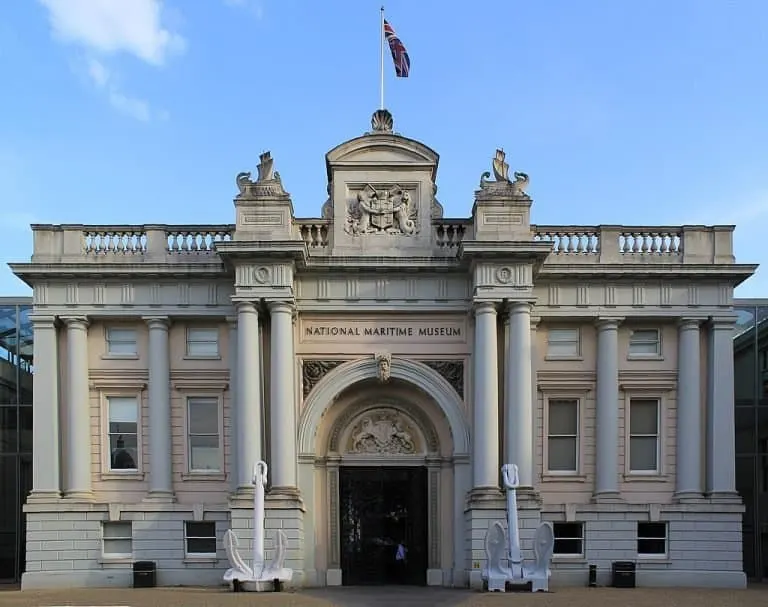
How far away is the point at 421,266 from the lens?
26.6 metres

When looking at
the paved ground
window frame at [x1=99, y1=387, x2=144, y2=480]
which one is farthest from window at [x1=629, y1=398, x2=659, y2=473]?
window frame at [x1=99, y1=387, x2=144, y2=480]

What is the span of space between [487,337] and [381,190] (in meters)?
5.29

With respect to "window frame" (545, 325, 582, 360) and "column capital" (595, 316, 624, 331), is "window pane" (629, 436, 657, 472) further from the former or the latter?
"column capital" (595, 316, 624, 331)

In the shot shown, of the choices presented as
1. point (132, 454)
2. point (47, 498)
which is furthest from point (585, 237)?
point (47, 498)

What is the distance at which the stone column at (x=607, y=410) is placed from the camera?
26688 mm

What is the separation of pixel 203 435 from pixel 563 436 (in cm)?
1030

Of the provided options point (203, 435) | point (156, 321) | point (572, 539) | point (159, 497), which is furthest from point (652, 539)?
point (156, 321)

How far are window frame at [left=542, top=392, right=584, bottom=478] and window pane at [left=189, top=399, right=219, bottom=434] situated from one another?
9.38 metres

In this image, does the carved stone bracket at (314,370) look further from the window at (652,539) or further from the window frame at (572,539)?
the window at (652,539)

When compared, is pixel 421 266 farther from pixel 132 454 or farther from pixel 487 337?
pixel 132 454

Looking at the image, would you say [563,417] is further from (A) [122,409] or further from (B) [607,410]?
(A) [122,409]

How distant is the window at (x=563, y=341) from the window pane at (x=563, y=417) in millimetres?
1440

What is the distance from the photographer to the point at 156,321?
1056 inches

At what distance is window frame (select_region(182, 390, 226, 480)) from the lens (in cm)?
2683
